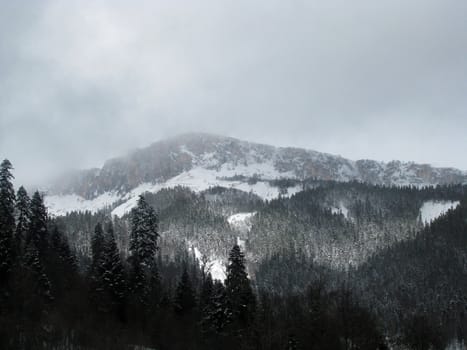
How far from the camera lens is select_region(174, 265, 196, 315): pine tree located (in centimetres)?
6350

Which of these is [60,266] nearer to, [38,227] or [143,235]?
[38,227]

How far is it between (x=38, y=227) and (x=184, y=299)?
24296 mm

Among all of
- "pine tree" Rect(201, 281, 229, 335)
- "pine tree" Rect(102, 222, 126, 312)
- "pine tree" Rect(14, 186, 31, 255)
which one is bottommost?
"pine tree" Rect(201, 281, 229, 335)

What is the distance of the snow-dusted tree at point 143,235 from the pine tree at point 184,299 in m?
6.41

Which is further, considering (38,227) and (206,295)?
(38,227)

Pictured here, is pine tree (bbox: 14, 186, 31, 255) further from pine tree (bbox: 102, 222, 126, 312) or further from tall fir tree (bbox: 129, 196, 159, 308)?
tall fir tree (bbox: 129, 196, 159, 308)

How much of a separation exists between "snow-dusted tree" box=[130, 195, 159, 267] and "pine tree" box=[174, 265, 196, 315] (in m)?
6.41

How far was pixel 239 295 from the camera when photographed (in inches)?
2176

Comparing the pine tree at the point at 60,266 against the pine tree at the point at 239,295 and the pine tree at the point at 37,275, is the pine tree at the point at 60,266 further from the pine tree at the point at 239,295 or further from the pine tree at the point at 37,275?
the pine tree at the point at 239,295

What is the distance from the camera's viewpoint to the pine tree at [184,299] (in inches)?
2500

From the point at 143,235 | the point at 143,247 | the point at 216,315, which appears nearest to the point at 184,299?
the point at 216,315

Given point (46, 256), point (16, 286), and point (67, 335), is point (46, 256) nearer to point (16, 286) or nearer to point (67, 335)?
point (16, 286)

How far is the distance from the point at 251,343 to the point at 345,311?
2100 centimetres

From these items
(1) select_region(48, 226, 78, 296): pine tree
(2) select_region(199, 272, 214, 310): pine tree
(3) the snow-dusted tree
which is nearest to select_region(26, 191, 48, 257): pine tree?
(1) select_region(48, 226, 78, 296): pine tree
